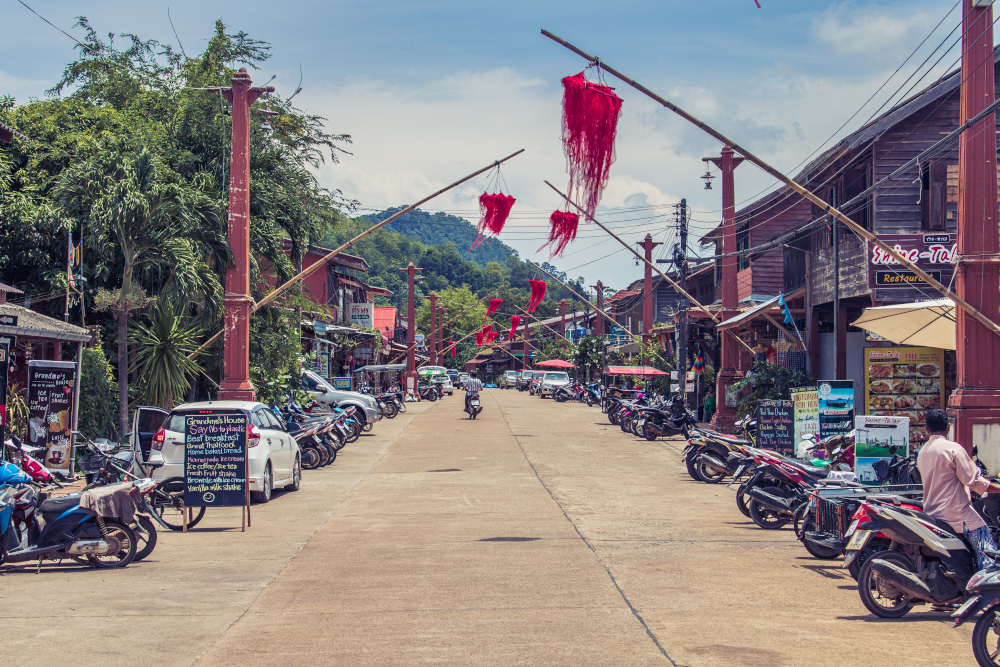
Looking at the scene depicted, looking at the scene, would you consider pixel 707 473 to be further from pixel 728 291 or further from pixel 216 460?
pixel 728 291

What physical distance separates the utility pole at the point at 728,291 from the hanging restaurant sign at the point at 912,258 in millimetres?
7515

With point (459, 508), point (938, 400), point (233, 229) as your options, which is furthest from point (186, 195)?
point (938, 400)

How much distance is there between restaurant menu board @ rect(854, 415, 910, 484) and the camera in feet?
41.6

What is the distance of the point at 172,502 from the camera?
39.2 ft

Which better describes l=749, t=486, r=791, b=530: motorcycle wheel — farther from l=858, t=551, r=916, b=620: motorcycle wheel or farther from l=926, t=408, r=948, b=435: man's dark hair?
l=926, t=408, r=948, b=435: man's dark hair

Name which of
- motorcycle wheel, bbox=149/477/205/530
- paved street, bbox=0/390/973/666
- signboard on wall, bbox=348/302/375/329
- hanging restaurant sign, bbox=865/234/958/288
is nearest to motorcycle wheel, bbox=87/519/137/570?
paved street, bbox=0/390/973/666

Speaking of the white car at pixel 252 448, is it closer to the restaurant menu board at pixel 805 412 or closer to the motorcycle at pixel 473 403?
the restaurant menu board at pixel 805 412

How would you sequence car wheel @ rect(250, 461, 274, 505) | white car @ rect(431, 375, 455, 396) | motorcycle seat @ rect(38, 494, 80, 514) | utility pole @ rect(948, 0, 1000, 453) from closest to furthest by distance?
motorcycle seat @ rect(38, 494, 80, 514) → utility pole @ rect(948, 0, 1000, 453) → car wheel @ rect(250, 461, 274, 505) → white car @ rect(431, 375, 455, 396)

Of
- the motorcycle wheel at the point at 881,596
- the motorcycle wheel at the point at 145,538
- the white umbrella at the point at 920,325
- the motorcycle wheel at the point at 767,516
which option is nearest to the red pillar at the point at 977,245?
the white umbrella at the point at 920,325

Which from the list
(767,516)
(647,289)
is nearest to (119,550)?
(767,516)

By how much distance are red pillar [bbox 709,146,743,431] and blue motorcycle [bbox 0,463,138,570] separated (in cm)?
2062

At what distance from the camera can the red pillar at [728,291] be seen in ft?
90.5

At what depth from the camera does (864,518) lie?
25.7 ft

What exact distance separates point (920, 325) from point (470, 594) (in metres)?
10.0
